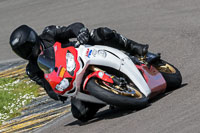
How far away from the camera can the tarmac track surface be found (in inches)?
228

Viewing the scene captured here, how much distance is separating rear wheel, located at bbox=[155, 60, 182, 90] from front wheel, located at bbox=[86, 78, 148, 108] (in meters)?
0.82

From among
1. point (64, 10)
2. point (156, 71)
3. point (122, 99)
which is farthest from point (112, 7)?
point (122, 99)

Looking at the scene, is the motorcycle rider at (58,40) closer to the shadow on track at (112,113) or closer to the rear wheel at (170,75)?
the shadow on track at (112,113)

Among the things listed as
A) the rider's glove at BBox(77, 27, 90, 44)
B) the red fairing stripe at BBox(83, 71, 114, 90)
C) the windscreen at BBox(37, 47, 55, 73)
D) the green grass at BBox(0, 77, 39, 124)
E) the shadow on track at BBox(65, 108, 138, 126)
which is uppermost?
the rider's glove at BBox(77, 27, 90, 44)

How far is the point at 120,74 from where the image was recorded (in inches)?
261

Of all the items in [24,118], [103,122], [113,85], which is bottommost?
[24,118]

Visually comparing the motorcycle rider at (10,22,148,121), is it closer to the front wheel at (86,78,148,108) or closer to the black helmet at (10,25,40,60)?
the black helmet at (10,25,40,60)

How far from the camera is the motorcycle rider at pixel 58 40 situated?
655cm

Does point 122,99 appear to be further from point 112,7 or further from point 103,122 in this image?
point 112,7

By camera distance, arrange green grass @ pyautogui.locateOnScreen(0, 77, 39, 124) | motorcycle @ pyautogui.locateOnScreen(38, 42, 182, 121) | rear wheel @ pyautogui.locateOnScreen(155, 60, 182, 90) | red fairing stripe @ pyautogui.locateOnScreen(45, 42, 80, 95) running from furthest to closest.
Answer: green grass @ pyautogui.locateOnScreen(0, 77, 39, 124) → rear wheel @ pyautogui.locateOnScreen(155, 60, 182, 90) → red fairing stripe @ pyautogui.locateOnScreen(45, 42, 80, 95) → motorcycle @ pyautogui.locateOnScreen(38, 42, 182, 121)

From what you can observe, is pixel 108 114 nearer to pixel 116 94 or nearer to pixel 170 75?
pixel 116 94

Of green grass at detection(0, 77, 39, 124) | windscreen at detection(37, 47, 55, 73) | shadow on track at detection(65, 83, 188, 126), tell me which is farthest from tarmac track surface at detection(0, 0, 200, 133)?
green grass at detection(0, 77, 39, 124)

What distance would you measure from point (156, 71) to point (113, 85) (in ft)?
3.24

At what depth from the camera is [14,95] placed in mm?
9672
